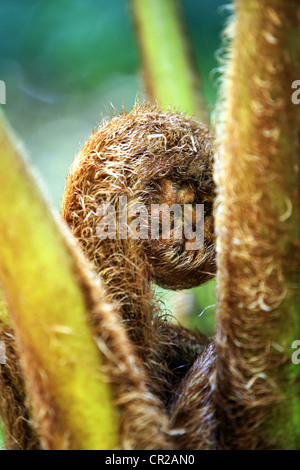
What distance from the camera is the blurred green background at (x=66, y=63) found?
2.01m

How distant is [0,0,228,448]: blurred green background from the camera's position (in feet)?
6.59

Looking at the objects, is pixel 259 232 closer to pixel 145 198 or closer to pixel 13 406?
pixel 145 198

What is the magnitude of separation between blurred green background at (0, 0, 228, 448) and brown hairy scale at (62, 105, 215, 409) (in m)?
1.05

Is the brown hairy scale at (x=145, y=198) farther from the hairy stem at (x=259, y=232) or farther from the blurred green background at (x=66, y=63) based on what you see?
the blurred green background at (x=66, y=63)

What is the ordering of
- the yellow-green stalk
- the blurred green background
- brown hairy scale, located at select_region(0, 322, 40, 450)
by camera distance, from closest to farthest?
brown hairy scale, located at select_region(0, 322, 40, 450) < the yellow-green stalk < the blurred green background

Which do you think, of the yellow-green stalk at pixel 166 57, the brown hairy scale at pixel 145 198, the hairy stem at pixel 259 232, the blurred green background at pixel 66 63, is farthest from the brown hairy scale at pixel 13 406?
the blurred green background at pixel 66 63

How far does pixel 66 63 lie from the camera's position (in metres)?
2.21

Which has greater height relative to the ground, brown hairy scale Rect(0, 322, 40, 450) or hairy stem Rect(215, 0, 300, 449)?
hairy stem Rect(215, 0, 300, 449)

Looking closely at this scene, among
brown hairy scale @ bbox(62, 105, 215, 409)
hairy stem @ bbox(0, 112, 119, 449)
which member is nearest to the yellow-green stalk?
brown hairy scale @ bbox(62, 105, 215, 409)

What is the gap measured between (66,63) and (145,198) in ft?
5.08

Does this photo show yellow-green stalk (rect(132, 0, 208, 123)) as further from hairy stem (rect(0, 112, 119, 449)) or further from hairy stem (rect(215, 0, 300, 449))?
hairy stem (rect(0, 112, 119, 449))

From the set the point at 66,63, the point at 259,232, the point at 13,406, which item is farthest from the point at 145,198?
the point at 66,63

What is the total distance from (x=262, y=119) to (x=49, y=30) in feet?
5.91

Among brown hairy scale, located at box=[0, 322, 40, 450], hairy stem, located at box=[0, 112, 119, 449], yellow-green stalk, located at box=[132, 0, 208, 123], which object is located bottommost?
brown hairy scale, located at box=[0, 322, 40, 450]
